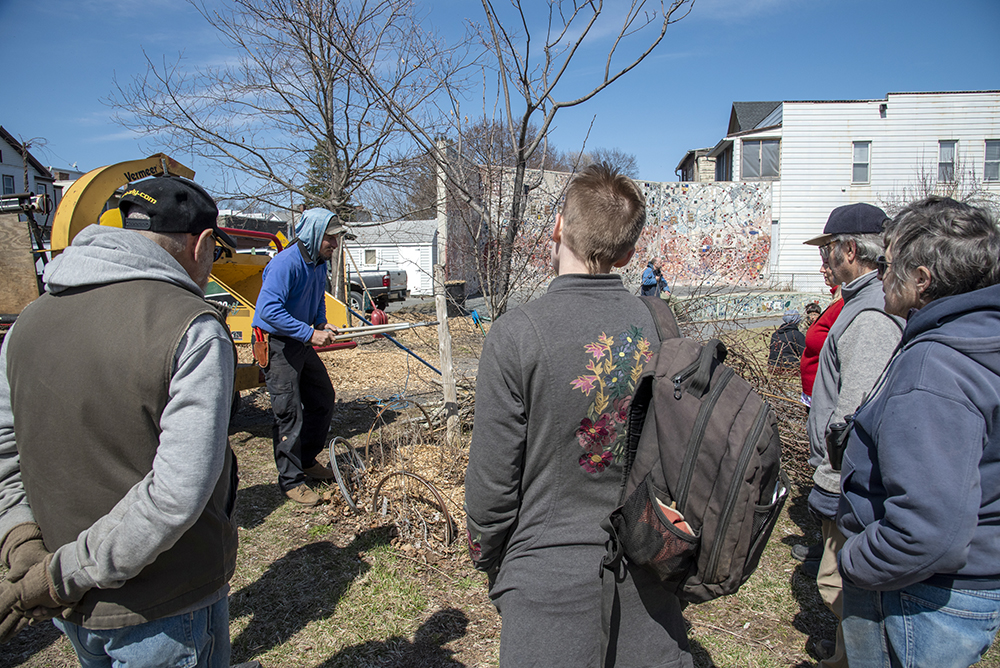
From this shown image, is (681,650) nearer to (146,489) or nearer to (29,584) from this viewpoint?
(146,489)

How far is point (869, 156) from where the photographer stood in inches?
911

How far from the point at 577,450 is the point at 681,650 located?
669 millimetres

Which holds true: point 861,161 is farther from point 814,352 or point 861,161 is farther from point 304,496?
point 304,496

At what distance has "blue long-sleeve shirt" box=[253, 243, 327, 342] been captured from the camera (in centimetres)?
428

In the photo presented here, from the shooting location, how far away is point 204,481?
146cm

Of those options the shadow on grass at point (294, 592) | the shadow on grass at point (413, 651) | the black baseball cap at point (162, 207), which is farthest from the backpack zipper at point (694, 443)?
the shadow on grass at point (294, 592)

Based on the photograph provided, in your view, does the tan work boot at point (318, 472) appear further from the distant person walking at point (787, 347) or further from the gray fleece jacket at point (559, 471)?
the distant person walking at point (787, 347)

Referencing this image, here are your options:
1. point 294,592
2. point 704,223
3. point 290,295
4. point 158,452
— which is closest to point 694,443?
point 158,452

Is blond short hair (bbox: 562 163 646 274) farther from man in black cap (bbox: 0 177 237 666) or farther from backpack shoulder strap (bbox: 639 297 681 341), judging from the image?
man in black cap (bbox: 0 177 237 666)

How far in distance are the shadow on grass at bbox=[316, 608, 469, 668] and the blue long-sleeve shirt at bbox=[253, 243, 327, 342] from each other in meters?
2.24

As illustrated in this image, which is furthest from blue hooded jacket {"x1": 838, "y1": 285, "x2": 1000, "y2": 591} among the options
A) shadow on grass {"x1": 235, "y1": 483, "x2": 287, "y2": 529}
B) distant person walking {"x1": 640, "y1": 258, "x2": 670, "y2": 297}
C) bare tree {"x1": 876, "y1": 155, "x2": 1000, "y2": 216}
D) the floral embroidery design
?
bare tree {"x1": 876, "y1": 155, "x2": 1000, "y2": 216}

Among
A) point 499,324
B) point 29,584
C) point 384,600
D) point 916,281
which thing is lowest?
point 384,600

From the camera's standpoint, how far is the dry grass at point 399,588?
2889mm

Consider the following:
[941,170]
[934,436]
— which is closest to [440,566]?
[934,436]
